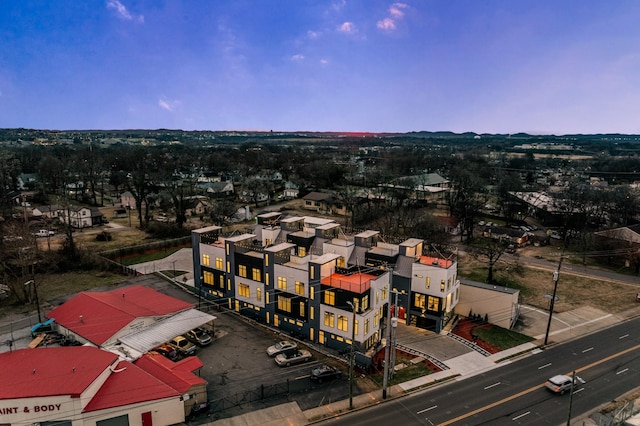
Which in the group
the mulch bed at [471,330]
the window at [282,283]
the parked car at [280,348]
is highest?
the window at [282,283]

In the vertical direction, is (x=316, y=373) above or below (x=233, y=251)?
below

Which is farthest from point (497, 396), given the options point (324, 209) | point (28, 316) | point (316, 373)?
point (324, 209)

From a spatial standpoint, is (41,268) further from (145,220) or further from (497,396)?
(497,396)

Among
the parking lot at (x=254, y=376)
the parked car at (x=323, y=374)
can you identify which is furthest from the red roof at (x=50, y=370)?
the parked car at (x=323, y=374)

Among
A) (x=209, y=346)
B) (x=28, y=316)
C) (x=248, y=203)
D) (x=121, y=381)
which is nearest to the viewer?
(x=121, y=381)

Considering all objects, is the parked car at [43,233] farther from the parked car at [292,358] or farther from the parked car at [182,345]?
the parked car at [292,358]

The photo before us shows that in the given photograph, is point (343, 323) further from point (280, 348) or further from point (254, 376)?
point (254, 376)

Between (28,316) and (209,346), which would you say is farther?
(28,316)
